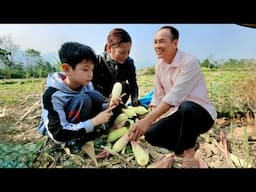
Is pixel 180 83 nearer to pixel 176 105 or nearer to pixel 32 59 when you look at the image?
pixel 176 105

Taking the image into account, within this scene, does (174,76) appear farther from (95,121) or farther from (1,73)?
(1,73)

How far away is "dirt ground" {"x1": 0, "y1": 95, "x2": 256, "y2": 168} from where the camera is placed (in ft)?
10.9

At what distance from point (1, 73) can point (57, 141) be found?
0.58 m

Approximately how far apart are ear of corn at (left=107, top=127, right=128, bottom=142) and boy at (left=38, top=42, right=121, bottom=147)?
85mm

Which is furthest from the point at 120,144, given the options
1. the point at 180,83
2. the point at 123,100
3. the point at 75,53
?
the point at 75,53

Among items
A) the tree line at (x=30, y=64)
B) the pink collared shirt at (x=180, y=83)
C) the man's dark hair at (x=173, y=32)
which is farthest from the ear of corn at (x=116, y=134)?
the man's dark hair at (x=173, y=32)

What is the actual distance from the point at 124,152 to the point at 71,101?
0.48 m

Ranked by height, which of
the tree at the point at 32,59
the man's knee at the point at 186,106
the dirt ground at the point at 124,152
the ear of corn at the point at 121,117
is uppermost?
the tree at the point at 32,59

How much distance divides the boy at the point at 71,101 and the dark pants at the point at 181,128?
37 cm

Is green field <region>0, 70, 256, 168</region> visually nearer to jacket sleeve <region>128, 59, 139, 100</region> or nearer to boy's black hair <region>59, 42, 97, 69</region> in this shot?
jacket sleeve <region>128, 59, 139, 100</region>

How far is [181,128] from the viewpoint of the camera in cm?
335

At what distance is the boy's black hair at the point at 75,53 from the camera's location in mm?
3312

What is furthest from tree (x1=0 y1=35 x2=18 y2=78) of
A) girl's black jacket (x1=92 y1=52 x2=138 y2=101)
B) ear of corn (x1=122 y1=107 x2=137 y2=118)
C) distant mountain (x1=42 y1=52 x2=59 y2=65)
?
ear of corn (x1=122 y1=107 x2=137 y2=118)

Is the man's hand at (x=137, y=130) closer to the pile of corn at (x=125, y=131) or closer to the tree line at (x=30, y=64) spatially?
the pile of corn at (x=125, y=131)
